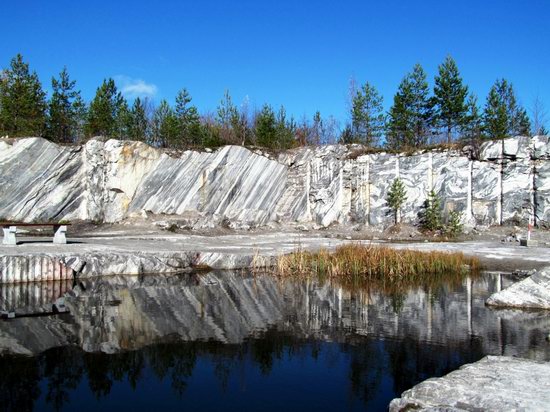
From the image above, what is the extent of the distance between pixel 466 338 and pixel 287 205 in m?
20.6

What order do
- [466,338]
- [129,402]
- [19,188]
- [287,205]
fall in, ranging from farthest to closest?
[287,205] → [19,188] → [466,338] → [129,402]

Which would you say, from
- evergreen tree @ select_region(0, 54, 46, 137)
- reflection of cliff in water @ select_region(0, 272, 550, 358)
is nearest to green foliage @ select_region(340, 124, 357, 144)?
evergreen tree @ select_region(0, 54, 46, 137)

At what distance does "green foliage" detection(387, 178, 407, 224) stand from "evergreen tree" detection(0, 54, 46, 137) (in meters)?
20.2

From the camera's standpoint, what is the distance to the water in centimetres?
628

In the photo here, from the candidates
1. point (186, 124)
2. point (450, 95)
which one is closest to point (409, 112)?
point (450, 95)

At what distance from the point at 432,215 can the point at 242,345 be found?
18940mm

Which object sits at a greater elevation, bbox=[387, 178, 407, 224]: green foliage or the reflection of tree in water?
bbox=[387, 178, 407, 224]: green foliage

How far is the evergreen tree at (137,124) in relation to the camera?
106ft

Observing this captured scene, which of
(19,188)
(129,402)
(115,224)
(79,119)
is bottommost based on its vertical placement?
(129,402)

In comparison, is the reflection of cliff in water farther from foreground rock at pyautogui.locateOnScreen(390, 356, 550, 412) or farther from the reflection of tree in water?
foreground rock at pyautogui.locateOnScreen(390, 356, 550, 412)

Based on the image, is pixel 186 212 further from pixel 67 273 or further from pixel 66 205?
pixel 67 273

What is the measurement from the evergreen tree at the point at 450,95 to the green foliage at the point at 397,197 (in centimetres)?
545

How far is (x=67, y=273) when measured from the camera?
43.8 feet

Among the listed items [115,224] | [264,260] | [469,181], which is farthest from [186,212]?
[469,181]
